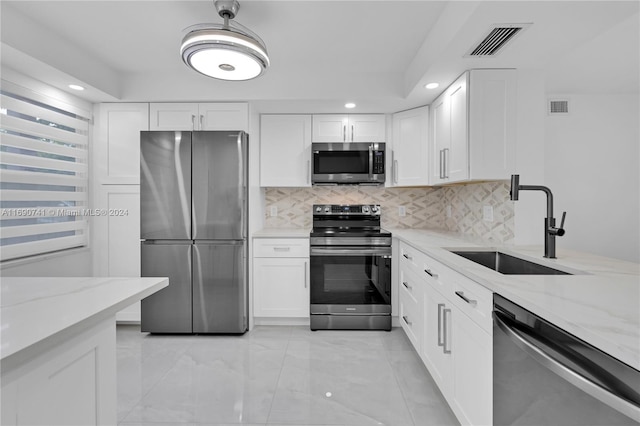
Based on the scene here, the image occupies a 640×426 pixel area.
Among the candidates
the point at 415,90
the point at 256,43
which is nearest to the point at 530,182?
the point at 415,90

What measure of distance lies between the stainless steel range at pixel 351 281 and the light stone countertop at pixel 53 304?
2010 millimetres

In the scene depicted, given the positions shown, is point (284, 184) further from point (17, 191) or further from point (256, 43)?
point (17, 191)

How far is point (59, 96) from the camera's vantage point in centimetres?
273

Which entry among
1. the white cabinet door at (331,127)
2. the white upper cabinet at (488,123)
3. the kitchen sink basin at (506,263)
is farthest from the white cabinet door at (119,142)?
the kitchen sink basin at (506,263)

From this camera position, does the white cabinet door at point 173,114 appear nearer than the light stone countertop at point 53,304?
No

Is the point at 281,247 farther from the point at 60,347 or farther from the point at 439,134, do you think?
the point at 60,347

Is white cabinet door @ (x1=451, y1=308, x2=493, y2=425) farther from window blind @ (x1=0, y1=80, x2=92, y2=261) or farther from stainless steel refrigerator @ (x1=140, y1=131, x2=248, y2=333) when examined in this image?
window blind @ (x1=0, y1=80, x2=92, y2=261)

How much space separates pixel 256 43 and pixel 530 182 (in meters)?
2.05

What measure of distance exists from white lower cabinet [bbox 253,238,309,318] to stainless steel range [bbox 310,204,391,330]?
0.10 metres

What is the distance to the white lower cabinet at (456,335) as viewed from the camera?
4.51 feet

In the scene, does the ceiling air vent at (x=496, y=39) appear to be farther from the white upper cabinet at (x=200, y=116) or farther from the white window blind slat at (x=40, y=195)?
the white window blind slat at (x=40, y=195)

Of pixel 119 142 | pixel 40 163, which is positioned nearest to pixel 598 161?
pixel 119 142

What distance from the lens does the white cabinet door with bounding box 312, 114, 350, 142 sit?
11.1 ft

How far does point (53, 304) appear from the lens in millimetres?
930
